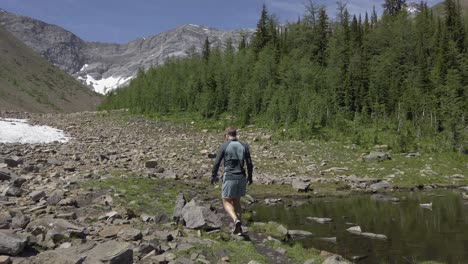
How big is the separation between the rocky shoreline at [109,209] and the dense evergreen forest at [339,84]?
1831 cm

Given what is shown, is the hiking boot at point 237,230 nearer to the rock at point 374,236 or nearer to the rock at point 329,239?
the rock at point 329,239

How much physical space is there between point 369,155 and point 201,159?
14.5 meters

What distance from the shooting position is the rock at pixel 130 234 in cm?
991

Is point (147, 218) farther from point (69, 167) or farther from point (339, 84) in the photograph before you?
point (339, 84)

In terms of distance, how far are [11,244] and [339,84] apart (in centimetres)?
5759

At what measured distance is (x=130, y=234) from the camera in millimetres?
10031

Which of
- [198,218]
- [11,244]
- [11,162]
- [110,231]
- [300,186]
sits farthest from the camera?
[300,186]

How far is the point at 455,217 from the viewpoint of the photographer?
17.5 metres

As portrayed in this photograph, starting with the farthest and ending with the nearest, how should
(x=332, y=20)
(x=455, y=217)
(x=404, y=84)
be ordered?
(x=332, y=20) → (x=404, y=84) → (x=455, y=217)

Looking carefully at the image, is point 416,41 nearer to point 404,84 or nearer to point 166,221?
point 404,84

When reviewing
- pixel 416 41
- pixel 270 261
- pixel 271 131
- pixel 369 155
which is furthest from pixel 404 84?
pixel 270 261

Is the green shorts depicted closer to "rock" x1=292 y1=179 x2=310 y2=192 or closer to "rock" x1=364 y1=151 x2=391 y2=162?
"rock" x1=292 y1=179 x2=310 y2=192

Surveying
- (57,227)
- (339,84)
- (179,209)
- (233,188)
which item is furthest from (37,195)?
(339,84)

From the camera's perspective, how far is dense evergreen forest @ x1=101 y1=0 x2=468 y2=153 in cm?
4612
